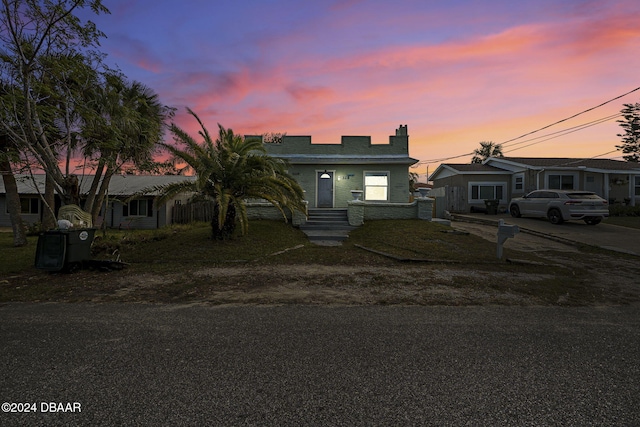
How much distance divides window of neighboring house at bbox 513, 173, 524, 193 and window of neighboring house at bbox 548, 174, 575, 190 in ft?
5.86

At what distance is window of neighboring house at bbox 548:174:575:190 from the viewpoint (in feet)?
80.0

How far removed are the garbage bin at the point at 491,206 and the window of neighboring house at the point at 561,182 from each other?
14.1ft

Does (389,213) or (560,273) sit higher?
(389,213)

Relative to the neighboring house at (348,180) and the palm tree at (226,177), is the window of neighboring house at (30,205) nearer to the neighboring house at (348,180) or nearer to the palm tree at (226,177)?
the neighboring house at (348,180)

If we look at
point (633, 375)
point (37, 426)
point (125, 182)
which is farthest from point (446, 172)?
point (37, 426)

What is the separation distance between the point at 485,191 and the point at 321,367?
87.3ft

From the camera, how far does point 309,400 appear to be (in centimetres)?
252

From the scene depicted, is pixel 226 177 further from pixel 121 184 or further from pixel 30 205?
pixel 30 205

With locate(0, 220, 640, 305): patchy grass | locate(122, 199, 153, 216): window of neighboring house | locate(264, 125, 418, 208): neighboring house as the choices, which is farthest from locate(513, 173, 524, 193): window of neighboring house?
locate(122, 199, 153, 216): window of neighboring house

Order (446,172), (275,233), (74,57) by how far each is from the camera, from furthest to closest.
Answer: (446,172) < (275,233) < (74,57)

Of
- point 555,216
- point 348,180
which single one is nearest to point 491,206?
point 555,216

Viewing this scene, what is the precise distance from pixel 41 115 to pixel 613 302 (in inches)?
547

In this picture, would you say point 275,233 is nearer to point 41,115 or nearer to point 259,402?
point 41,115

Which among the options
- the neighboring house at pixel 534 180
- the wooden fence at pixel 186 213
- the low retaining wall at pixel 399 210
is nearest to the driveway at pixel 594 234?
the low retaining wall at pixel 399 210
